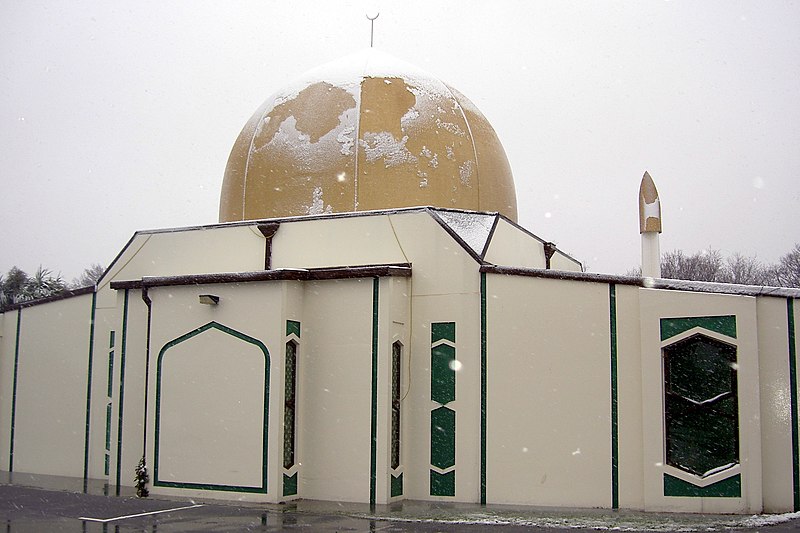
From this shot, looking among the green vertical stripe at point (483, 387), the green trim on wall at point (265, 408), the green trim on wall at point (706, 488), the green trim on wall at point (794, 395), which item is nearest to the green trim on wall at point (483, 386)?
the green vertical stripe at point (483, 387)

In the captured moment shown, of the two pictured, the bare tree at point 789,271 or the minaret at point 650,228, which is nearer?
the minaret at point 650,228

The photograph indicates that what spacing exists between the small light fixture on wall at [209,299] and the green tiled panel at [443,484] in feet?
12.3

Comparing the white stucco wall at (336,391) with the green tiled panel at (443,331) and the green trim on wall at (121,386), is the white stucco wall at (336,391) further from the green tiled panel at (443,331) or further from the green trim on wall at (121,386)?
the green trim on wall at (121,386)

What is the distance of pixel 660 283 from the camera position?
1091 centimetres

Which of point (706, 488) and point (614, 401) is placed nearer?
point (706, 488)

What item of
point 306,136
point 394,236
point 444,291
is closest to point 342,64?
point 306,136

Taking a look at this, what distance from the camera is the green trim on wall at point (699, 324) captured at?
416 inches

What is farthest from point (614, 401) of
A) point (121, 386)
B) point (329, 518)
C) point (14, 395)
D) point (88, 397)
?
point (14, 395)

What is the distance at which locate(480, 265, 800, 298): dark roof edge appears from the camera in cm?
1055

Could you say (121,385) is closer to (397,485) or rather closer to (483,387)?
(397,485)

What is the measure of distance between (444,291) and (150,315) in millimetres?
4341

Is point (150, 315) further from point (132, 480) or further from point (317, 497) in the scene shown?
point (317, 497)

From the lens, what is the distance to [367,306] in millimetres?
11875

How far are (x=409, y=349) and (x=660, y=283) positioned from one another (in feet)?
11.1
